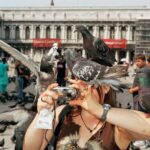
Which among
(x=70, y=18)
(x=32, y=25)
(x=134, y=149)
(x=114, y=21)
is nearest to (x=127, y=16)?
(x=114, y=21)

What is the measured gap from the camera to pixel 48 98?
2727 millimetres

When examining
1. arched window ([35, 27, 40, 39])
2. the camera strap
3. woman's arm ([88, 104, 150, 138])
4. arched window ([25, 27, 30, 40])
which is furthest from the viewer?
arched window ([25, 27, 30, 40])

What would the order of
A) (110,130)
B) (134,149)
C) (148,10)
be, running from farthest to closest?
1. (148,10)
2. (134,149)
3. (110,130)

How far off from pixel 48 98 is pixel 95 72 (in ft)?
0.80

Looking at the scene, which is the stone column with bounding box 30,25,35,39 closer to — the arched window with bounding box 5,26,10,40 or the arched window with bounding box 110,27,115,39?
the arched window with bounding box 5,26,10,40

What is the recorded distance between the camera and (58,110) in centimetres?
292

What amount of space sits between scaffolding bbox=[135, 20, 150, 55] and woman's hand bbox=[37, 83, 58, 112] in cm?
5661

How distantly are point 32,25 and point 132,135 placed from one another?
81.5 meters

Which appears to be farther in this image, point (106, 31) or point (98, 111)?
point (106, 31)

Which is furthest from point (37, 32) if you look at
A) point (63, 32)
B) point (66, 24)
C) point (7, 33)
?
point (66, 24)

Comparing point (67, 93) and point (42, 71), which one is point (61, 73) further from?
point (67, 93)

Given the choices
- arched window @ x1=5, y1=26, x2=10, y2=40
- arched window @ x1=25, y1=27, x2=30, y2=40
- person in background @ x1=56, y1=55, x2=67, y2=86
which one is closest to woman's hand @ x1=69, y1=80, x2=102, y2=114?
person in background @ x1=56, y1=55, x2=67, y2=86

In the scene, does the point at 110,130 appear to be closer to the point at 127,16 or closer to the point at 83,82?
the point at 83,82

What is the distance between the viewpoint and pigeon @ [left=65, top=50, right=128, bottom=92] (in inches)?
108
